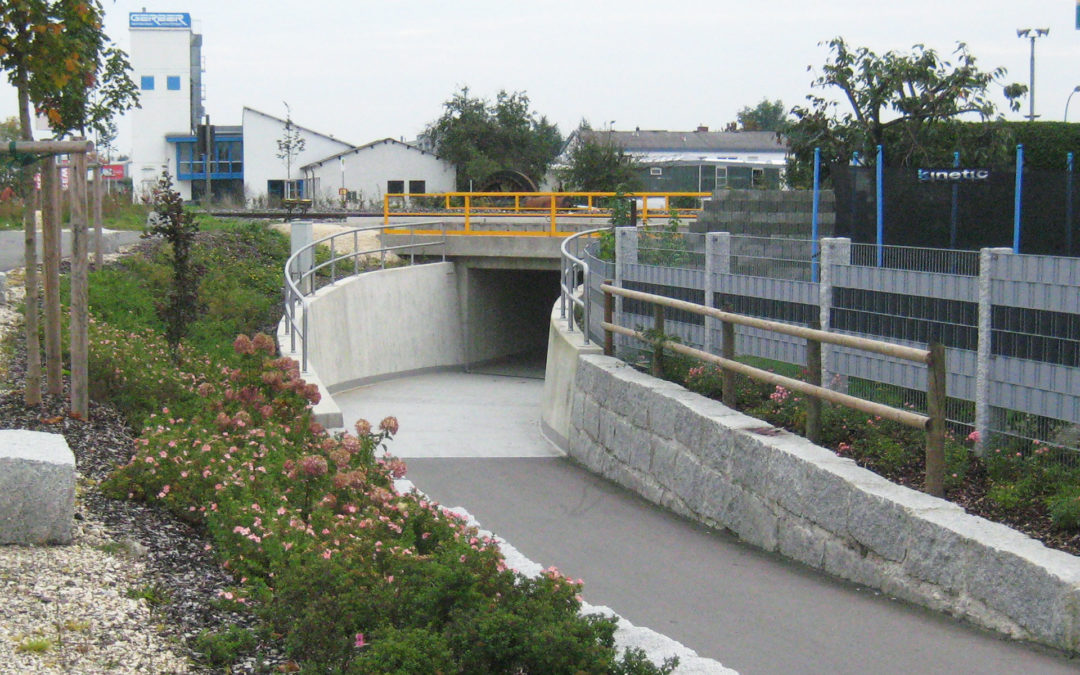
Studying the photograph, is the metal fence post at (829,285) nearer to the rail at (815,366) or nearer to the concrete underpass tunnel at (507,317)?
the rail at (815,366)

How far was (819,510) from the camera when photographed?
25.1ft

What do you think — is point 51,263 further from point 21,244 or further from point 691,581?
point 21,244

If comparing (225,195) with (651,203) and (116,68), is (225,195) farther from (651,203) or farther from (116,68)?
(116,68)

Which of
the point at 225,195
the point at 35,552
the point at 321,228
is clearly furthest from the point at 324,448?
the point at 225,195

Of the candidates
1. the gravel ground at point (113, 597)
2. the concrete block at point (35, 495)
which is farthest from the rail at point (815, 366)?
the concrete block at point (35, 495)

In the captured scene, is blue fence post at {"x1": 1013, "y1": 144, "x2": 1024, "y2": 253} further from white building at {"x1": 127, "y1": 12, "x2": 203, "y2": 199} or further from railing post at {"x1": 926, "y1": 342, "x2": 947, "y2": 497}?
white building at {"x1": 127, "y1": 12, "x2": 203, "y2": 199}

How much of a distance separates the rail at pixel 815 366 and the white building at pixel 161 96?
226 ft

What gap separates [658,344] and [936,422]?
4273mm

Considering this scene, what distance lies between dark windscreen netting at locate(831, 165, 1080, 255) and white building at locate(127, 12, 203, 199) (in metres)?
→ 65.3

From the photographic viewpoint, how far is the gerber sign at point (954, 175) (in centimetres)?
1442

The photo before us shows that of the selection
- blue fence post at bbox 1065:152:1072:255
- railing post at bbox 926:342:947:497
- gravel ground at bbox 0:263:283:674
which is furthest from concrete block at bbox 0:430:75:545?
blue fence post at bbox 1065:152:1072:255

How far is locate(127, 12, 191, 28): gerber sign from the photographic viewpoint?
283ft

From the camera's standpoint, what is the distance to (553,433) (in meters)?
14.2

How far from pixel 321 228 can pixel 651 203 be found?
19.8 m
